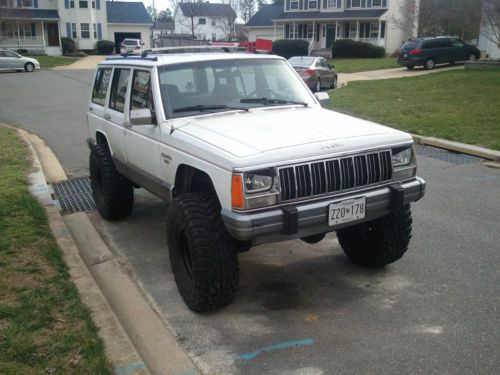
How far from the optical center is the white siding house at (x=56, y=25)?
175 ft

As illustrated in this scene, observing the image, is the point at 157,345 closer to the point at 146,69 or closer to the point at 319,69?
the point at 146,69

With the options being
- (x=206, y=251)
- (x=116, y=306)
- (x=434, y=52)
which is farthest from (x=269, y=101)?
(x=434, y=52)

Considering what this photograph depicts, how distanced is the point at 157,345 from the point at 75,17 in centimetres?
5848

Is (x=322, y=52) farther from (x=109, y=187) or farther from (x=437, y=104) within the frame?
(x=109, y=187)

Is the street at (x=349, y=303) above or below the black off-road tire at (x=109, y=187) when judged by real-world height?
below

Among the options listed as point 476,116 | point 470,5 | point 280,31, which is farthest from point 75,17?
point 476,116

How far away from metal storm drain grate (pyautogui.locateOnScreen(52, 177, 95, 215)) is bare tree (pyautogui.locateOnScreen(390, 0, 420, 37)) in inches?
1737

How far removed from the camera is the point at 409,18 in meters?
47.9

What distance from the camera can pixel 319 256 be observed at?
5516mm

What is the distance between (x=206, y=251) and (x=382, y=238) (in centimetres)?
169

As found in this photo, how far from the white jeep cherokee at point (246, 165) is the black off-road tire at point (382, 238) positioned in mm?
10

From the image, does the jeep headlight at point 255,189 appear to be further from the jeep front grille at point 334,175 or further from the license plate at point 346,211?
the license plate at point 346,211

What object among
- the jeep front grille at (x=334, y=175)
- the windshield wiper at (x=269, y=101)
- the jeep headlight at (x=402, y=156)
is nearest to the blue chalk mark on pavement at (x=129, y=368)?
the jeep front grille at (x=334, y=175)

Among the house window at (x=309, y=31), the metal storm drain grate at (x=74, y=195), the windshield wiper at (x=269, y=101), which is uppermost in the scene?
the house window at (x=309, y=31)
